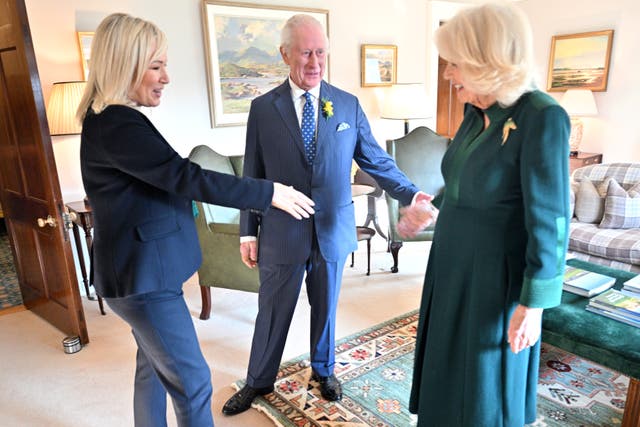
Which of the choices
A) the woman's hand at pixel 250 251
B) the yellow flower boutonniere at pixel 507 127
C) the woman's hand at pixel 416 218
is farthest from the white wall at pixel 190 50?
the yellow flower boutonniere at pixel 507 127

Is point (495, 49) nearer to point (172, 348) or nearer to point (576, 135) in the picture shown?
point (172, 348)

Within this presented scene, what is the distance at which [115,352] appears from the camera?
8.60 ft

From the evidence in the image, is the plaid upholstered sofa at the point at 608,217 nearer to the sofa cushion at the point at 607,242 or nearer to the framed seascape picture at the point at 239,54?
the sofa cushion at the point at 607,242

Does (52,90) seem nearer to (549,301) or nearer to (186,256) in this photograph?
(186,256)

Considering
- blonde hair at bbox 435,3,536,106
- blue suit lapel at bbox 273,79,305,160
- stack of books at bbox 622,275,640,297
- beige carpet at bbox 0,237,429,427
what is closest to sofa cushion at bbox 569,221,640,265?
stack of books at bbox 622,275,640,297

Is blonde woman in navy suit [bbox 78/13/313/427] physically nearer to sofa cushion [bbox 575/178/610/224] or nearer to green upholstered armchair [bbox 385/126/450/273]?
green upholstered armchair [bbox 385/126/450/273]

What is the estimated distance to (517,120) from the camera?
1.13 meters

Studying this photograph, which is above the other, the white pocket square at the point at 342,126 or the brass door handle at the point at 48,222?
the white pocket square at the point at 342,126

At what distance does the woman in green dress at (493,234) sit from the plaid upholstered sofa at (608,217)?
2.02m

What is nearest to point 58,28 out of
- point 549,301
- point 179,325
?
point 179,325

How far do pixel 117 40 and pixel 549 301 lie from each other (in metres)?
1.31

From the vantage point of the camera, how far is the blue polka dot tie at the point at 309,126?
1.84 meters

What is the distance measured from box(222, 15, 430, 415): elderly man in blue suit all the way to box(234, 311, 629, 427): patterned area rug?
22 centimetres

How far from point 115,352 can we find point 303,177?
5.35ft
